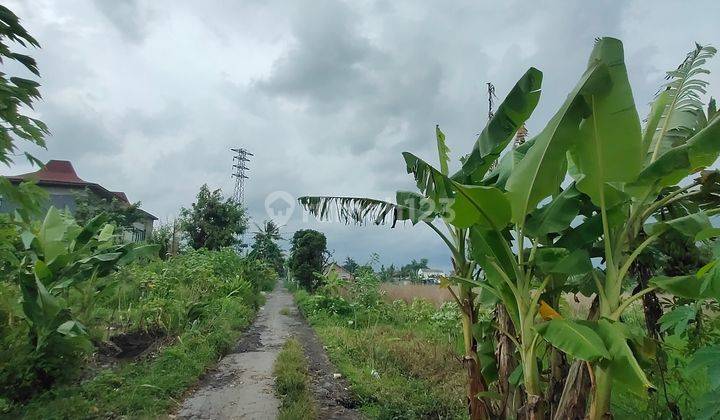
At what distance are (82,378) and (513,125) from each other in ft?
18.8

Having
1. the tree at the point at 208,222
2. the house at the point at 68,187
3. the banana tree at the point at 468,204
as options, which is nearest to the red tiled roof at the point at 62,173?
the house at the point at 68,187

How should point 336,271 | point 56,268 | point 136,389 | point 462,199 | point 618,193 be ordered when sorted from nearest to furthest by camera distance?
point 618,193 < point 462,199 < point 136,389 < point 56,268 < point 336,271

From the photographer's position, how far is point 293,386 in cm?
516

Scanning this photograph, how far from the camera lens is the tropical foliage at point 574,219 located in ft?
8.56

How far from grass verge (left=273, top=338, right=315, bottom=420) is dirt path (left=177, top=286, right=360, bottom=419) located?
0.14m

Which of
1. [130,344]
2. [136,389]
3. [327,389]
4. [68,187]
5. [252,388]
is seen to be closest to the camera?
[136,389]

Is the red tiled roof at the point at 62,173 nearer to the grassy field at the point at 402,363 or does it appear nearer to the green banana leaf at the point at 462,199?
the grassy field at the point at 402,363

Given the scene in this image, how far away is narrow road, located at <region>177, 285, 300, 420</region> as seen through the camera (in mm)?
4555

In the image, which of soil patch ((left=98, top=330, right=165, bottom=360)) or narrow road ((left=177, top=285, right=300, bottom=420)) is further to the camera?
soil patch ((left=98, top=330, right=165, bottom=360))

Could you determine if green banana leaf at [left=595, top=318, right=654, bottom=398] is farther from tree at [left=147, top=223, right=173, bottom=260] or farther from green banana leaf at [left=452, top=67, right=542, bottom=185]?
tree at [left=147, top=223, right=173, bottom=260]

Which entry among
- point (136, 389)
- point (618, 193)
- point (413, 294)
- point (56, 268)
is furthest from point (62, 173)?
point (618, 193)

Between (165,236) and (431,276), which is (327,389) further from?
(165,236)

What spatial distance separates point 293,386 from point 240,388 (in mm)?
790

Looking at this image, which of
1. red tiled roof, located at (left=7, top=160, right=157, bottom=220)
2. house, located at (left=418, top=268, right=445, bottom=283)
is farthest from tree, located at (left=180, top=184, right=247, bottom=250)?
house, located at (left=418, top=268, right=445, bottom=283)
